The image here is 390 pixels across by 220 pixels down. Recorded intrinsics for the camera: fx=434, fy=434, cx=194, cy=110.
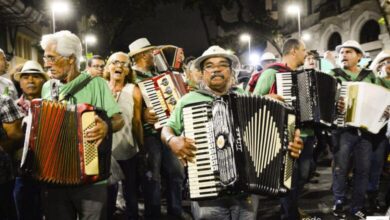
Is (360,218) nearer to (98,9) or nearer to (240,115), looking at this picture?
(240,115)

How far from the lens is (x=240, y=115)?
3406 mm

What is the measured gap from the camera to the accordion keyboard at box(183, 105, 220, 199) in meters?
3.29

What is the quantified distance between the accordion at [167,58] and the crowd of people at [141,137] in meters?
0.13

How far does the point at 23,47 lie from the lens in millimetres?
24203

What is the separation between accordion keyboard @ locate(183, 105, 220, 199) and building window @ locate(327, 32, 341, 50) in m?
29.9

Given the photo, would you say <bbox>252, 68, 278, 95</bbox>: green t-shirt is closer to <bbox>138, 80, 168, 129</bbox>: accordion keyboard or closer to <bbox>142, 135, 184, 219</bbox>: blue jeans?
<bbox>138, 80, 168, 129</bbox>: accordion keyboard

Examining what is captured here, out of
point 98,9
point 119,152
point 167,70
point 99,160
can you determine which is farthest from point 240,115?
point 98,9

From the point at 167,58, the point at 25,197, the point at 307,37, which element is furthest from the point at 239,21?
the point at 25,197

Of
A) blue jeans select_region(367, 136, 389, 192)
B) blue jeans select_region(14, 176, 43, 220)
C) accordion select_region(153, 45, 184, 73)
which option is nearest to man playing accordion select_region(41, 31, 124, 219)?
blue jeans select_region(14, 176, 43, 220)

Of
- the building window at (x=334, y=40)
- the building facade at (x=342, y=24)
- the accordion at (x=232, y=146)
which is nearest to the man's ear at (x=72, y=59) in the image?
the accordion at (x=232, y=146)

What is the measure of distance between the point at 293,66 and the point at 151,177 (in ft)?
7.61

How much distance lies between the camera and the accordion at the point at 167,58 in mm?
6105

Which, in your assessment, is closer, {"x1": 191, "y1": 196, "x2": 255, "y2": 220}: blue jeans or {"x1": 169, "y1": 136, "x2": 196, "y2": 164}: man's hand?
{"x1": 169, "y1": 136, "x2": 196, "y2": 164}: man's hand

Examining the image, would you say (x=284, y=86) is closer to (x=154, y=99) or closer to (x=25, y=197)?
(x=154, y=99)
